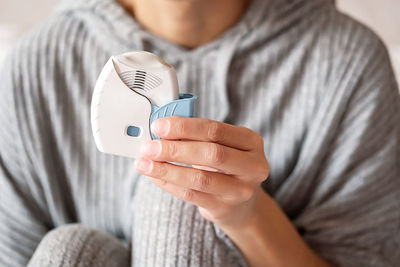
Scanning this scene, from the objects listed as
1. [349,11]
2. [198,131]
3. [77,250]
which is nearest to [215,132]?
[198,131]

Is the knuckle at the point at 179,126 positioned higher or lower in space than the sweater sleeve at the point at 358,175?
higher

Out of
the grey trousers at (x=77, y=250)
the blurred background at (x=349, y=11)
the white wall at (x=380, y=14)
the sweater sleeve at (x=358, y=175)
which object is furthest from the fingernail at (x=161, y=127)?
the white wall at (x=380, y=14)

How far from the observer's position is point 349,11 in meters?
1.20

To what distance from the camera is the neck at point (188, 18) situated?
730 mm

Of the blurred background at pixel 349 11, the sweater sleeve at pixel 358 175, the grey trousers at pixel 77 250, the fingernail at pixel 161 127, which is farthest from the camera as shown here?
the blurred background at pixel 349 11

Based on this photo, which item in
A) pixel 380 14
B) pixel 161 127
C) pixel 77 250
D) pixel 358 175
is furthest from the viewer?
pixel 380 14

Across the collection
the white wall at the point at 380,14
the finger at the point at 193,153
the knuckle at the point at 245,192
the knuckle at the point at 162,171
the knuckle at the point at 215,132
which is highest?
the knuckle at the point at 215,132

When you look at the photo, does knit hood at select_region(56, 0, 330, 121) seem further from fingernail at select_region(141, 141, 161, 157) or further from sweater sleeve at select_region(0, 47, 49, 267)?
fingernail at select_region(141, 141, 161, 157)

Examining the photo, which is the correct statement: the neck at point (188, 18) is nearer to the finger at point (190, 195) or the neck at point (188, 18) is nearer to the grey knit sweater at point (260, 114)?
the grey knit sweater at point (260, 114)

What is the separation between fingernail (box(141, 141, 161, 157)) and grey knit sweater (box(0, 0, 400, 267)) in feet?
0.84

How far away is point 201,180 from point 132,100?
0.11 meters

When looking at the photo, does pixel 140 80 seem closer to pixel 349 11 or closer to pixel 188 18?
pixel 188 18

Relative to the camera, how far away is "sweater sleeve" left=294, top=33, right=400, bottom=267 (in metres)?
0.70

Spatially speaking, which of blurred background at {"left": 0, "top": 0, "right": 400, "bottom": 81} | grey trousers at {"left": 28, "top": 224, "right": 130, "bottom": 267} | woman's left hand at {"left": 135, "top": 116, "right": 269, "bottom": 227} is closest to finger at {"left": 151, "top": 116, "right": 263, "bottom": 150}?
woman's left hand at {"left": 135, "top": 116, "right": 269, "bottom": 227}
